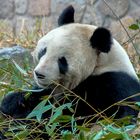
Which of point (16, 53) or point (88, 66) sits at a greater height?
point (88, 66)

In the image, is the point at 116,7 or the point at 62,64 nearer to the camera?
the point at 62,64

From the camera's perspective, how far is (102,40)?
11.7ft

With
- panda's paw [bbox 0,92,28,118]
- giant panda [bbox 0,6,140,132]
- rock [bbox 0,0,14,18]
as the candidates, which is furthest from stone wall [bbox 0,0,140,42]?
giant panda [bbox 0,6,140,132]

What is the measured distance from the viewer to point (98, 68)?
3592 millimetres

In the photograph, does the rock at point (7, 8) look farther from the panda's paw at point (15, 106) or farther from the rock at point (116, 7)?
the panda's paw at point (15, 106)

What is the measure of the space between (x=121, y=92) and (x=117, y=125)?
2.66 feet

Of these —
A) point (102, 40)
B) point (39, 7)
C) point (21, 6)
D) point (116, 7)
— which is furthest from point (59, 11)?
point (102, 40)

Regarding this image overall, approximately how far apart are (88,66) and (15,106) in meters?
0.50

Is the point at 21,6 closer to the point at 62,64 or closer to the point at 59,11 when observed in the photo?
the point at 59,11

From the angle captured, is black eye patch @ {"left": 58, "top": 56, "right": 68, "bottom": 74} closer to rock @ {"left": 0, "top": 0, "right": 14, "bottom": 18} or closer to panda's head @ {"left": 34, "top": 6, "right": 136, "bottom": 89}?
panda's head @ {"left": 34, "top": 6, "right": 136, "bottom": 89}

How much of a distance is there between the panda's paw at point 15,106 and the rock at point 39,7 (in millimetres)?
5977

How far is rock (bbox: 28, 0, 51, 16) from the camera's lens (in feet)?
32.0

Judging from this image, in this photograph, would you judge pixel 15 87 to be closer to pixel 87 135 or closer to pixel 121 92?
pixel 121 92

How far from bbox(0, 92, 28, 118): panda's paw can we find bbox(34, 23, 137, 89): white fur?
10.2 inches
